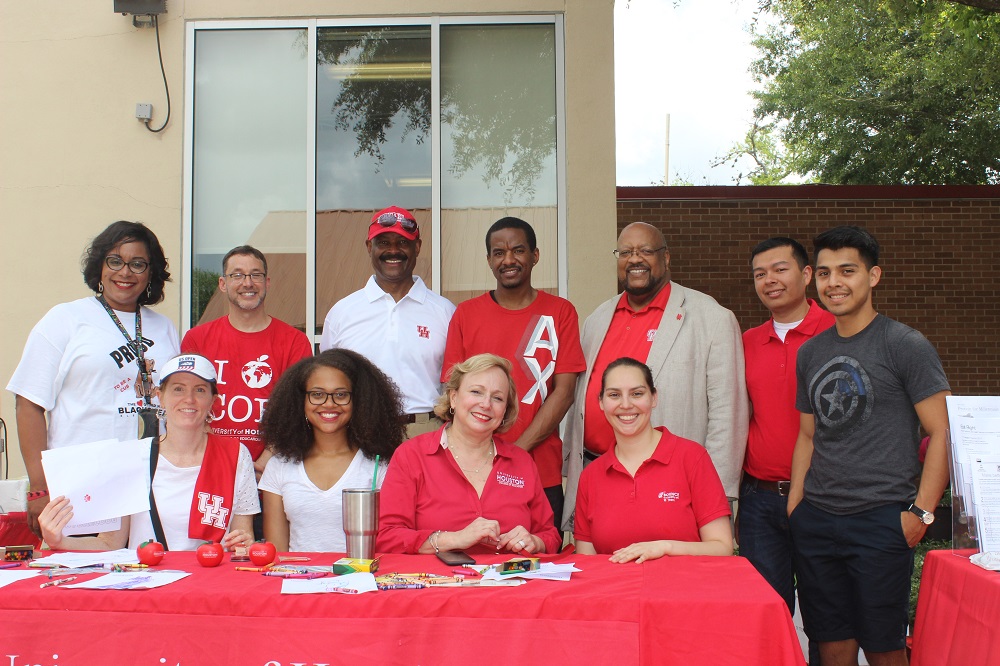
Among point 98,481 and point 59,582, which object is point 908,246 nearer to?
point 98,481

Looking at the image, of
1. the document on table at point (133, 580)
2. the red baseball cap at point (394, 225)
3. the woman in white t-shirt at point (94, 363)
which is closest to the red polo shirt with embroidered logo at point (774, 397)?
the red baseball cap at point (394, 225)

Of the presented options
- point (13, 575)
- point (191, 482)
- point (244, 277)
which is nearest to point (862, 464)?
point (191, 482)

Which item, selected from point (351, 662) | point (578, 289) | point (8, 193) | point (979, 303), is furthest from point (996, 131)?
point (351, 662)

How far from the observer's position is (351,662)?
8.52ft

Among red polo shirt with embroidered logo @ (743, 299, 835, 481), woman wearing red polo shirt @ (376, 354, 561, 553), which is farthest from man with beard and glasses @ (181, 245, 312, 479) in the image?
red polo shirt with embroidered logo @ (743, 299, 835, 481)

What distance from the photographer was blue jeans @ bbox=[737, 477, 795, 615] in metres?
4.09

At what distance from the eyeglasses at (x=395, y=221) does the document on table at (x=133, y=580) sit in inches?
88.5

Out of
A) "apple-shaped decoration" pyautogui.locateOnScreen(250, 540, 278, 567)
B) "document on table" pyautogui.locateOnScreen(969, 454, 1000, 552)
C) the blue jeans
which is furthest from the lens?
the blue jeans

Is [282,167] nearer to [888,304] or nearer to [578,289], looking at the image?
[578,289]

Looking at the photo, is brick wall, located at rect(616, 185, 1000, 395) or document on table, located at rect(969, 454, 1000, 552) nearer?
document on table, located at rect(969, 454, 1000, 552)

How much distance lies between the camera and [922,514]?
11.2 feet

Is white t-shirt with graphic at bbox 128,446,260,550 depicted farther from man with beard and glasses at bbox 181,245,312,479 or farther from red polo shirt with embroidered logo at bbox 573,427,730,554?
red polo shirt with embroidered logo at bbox 573,427,730,554

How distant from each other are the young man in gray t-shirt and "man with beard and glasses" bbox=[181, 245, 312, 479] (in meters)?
2.43

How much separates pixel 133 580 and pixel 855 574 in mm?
2664
